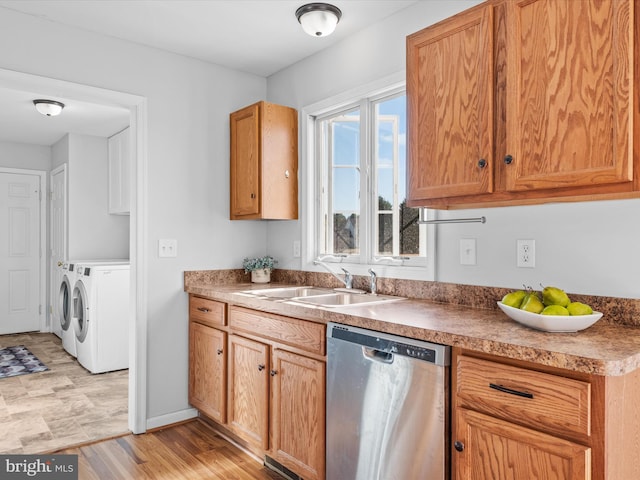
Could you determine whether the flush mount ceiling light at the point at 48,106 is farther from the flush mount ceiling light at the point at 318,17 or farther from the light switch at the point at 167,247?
the flush mount ceiling light at the point at 318,17

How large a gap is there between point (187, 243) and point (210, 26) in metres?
1.38

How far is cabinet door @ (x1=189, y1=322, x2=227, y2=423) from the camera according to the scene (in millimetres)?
2678

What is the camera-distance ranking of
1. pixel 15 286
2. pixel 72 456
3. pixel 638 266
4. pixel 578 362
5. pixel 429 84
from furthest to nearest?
pixel 15 286 < pixel 72 456 < pixel 429 84 < pixel 638 266 < pixel 578 362

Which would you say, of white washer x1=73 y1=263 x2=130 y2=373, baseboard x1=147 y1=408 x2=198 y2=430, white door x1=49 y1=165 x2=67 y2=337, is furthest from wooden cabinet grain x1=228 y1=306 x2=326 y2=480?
white door x1=49 y1=165 x2=67 y2=337

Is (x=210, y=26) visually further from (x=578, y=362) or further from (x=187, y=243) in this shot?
(x=578, y=362)

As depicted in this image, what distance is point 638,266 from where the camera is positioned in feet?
5.21

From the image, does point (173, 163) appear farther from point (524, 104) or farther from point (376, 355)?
point (524, 104)

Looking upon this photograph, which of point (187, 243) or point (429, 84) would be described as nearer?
point (429, 84)

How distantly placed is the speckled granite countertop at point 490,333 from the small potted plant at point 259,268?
2.91ft

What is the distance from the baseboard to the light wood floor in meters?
0.05

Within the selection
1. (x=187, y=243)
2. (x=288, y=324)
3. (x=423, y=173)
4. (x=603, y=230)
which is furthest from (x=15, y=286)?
(x=603, y=230)

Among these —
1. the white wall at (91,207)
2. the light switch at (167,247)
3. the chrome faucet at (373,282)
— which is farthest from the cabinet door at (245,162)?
the white wall at (91,207)

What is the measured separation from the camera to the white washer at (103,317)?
414 cm

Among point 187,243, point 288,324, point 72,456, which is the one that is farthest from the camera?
point 187,243
